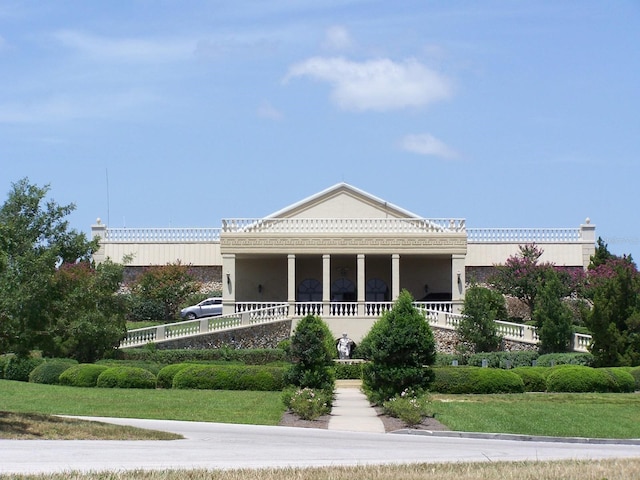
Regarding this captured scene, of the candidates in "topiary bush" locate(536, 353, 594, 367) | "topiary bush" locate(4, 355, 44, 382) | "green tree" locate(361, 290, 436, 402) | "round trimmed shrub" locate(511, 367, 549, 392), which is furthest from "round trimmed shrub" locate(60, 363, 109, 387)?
"topiary bush" locate(536, 353, 594, 367)

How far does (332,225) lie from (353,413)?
25078mm

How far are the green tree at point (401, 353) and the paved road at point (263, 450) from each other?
437 cm

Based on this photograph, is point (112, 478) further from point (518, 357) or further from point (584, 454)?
point (518, 357)

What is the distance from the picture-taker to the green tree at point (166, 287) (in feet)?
172

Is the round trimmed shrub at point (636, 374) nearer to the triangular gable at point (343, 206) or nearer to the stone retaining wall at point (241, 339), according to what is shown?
the stone retaining wall at point (241, 339)

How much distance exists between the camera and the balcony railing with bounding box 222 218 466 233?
2018 inches

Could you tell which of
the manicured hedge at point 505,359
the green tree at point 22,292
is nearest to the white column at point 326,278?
the manicured hedge at point 505,359

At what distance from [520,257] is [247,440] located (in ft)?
119

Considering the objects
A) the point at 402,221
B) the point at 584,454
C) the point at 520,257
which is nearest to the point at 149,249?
the point at 402,221

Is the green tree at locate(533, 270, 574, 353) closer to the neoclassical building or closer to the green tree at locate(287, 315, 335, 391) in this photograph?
the neoclassical building

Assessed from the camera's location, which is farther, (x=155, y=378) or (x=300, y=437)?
(x=155, y=378)

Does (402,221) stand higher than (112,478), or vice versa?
(402,221)

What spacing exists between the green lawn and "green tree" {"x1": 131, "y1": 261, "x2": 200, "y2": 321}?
20718 millimetres

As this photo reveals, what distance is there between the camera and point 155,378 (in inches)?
1275
